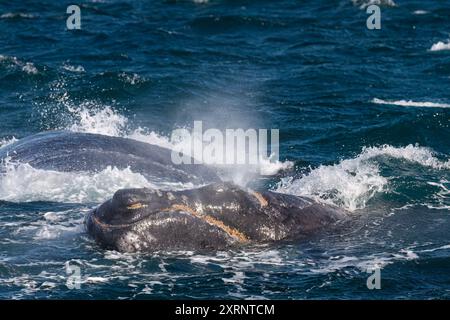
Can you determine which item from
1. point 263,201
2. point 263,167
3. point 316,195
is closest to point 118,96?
point 263,167

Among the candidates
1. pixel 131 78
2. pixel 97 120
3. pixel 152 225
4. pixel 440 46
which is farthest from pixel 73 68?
pixel 152 225

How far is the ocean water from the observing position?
17.2 metres

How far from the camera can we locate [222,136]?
3069 centimetres

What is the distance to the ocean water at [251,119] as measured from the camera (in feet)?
56.4

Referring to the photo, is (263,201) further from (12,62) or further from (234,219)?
(12,62)

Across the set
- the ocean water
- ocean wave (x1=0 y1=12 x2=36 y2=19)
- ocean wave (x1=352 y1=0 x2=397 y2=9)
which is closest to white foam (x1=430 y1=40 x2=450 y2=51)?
the ocean water

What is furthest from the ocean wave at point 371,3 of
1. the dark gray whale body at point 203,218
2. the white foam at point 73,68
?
the dark gray whale body at point 203,218

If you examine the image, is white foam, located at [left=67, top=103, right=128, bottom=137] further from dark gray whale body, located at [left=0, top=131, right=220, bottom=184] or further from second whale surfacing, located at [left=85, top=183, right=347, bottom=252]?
second whale surfacing, located at [left=85, top=183, right=347, bottom=252]

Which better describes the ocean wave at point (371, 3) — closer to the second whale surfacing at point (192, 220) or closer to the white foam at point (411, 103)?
the white foam at point (411, 103)

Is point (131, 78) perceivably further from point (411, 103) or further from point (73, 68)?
point (411, 103)

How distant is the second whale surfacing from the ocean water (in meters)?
0.30

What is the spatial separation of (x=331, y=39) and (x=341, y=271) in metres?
28.6

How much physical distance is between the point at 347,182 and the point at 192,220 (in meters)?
6.40

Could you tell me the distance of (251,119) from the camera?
1288 inches
